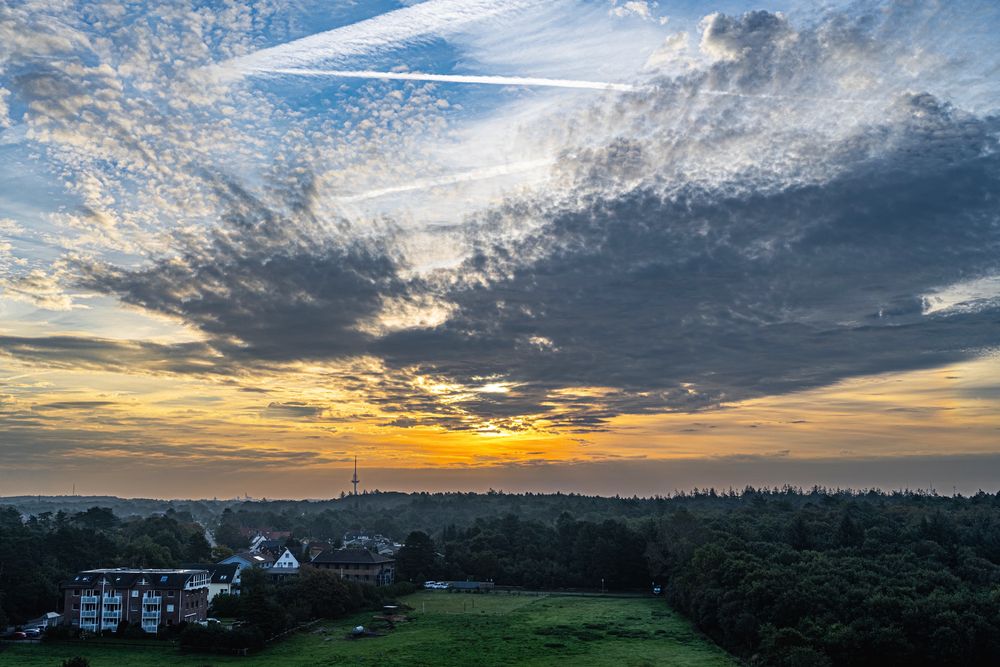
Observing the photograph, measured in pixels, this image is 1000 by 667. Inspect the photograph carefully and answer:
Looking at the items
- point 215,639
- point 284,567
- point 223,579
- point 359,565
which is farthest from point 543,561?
point 215,639

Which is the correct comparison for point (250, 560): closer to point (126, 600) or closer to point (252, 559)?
point (252, 559)

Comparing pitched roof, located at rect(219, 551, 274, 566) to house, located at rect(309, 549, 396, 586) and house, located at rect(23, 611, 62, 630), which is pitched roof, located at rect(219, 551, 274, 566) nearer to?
house, located at rect(309, 549, 396, 586)

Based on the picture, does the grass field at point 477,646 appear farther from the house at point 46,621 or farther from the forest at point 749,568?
the house at point 46,621

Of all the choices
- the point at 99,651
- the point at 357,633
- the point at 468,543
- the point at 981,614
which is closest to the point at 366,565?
the point at 468,543

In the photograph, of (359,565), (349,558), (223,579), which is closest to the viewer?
(223,579)

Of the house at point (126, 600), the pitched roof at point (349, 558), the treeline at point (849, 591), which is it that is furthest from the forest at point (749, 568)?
the house at point (126, 600)

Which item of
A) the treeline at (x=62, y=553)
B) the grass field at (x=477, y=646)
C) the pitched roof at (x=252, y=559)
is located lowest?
the grass field at (x=477, y=646)

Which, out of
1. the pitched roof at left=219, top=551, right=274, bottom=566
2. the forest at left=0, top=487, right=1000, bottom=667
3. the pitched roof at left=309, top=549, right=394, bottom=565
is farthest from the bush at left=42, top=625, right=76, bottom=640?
the pitched roof at left=309, top=549, right=394, bottom=565
